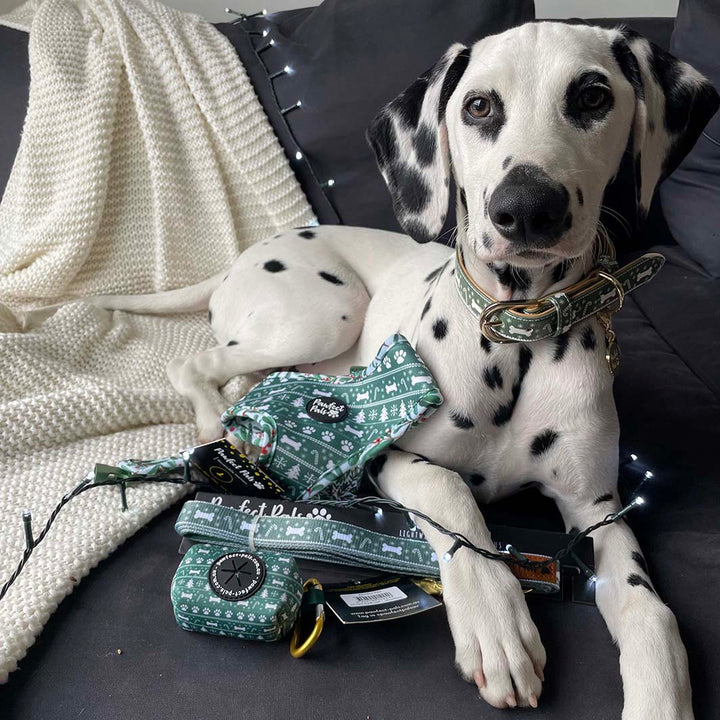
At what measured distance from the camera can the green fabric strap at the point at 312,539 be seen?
3.84 feet

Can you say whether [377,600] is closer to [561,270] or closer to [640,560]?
[640,560]

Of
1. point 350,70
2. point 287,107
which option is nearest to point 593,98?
point 350,70

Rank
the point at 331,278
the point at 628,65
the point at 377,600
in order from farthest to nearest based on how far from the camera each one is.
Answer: the point at 331,278 → the point at 628,65 → the point at 377,600

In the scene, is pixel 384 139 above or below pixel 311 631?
above

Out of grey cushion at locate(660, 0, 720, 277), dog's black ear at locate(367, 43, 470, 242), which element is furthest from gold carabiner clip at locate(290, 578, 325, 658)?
grey cushion at locate(660, 0, 720, 277)

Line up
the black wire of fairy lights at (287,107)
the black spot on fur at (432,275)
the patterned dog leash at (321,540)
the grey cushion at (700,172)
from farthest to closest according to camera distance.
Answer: the black wire of fairy lights at (287,107), the grey cushion at (700,172), the black spot on fur at (432,275), the patterned dog leash at (321,540)

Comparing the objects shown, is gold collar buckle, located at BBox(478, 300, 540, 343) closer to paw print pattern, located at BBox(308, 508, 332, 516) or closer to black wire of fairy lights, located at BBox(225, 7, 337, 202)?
paw print pattern, located at BBox(308, 508, 332, 516)

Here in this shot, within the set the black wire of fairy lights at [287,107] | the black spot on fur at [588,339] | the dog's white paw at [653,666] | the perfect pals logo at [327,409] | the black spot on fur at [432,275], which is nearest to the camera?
the dog's white paw at [653,666]

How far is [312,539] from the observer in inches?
46.4

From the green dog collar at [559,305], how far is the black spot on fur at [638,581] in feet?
1.35

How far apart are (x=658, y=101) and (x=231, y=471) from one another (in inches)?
38.7

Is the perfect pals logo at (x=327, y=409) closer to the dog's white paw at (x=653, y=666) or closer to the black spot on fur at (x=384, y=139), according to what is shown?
the black spot on fur at (x=384, y=139)

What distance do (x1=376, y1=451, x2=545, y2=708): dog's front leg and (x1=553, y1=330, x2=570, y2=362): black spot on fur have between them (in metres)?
0.28

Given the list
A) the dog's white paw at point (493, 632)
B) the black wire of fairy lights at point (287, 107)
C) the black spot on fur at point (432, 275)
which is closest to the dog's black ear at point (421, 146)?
the black spot on fur at point (432, 275)
